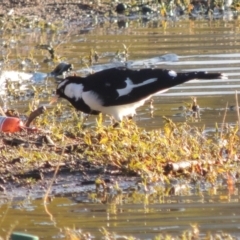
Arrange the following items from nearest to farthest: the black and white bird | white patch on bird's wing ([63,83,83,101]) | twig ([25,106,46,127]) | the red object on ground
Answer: the red object on ground → twig ([25,106,46,127]) → the black and white bird → white patch on bird's wing ([63,83,83,101])

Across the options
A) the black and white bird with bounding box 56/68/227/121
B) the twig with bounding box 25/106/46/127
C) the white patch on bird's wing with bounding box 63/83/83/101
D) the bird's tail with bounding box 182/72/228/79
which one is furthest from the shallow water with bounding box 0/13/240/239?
the twig with bounding box 25/106/46/127

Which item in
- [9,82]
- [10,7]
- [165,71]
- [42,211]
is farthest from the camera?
[10,7]

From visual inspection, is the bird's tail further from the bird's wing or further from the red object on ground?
the red object on ground

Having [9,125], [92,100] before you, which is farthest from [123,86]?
[9,125]

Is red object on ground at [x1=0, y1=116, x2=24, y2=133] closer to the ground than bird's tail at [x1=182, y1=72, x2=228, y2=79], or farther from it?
closer to the ground

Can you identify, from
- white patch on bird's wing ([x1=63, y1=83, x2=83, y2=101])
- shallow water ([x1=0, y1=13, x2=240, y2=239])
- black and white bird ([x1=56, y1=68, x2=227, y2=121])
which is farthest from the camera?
white patch on bird's wing ([x1=63, y1=83, x2=83, y2=101])

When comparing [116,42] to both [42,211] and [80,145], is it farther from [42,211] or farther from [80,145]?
[42,211]

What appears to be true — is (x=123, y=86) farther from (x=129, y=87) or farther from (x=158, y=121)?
(x=158, y=121)

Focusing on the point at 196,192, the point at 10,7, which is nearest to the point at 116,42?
the point at 10,7

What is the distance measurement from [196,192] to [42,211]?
3.41 ft

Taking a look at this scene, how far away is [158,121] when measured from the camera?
9070mm

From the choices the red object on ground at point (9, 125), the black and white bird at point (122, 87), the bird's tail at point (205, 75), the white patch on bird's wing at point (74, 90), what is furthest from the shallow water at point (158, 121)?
the red object on ground at point (9, 125)

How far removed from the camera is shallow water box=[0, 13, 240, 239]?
18.8 ft

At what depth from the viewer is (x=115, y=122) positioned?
341 inches
